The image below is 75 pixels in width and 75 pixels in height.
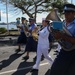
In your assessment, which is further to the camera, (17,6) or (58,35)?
(17,6)

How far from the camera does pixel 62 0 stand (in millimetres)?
32656

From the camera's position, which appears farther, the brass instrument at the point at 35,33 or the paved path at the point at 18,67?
the brass instrument at the point at 35,33

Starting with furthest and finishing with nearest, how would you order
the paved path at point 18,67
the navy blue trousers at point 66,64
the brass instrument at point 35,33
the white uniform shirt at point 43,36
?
the brass instrument at point 35,33
the paved path at point 18,67
the white uniform shirt at point 43,36
the navy blue trousers at point 66,64

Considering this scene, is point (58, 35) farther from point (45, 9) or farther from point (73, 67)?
point (45, 9)

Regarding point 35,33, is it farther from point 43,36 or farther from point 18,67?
point 43,36

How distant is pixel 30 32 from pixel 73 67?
5861 mm

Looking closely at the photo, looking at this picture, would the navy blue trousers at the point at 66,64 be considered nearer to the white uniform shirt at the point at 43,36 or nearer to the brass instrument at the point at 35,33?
the white uniform shirt at the point at 43,36

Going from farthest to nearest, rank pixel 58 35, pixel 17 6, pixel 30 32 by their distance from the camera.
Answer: pixel 17 6
pixel 30 32
pixel 58 35

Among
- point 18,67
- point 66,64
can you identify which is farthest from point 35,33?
point 66,64

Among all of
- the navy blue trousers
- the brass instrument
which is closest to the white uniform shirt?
the brass instrument

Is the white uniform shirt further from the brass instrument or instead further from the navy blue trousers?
the navy blue trousers

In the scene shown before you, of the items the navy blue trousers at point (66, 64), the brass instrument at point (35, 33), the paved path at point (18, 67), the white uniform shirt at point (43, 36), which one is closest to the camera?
the navy blue trousers at point (66, 64)

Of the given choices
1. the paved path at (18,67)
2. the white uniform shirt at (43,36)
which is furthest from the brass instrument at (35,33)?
the white uniform shirt at (43,36)

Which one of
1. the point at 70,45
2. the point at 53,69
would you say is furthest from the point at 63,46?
the point at 53,69
